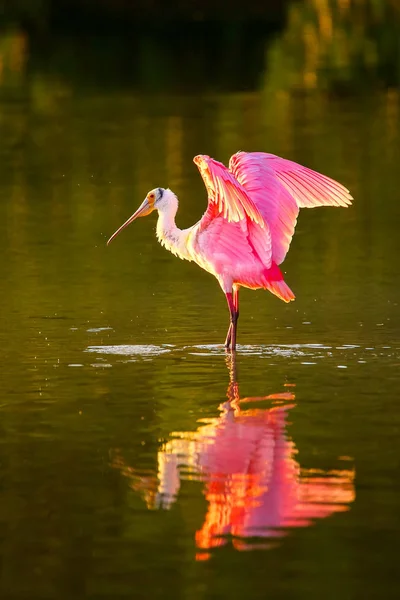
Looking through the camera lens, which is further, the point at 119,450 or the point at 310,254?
the point at 310,254

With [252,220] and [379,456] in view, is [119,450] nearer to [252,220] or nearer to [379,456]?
[379,456]

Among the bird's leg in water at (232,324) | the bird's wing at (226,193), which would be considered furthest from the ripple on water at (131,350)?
the bird's wing at (226,193)

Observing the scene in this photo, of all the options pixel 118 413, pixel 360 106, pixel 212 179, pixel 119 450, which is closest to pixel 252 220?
pixel 212 179

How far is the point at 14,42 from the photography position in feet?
175

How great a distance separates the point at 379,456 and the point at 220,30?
2008 inches

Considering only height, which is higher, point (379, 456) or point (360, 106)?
point (360, 106)

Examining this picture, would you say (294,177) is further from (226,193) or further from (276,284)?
(226,193)

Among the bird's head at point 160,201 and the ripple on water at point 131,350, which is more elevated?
the bird's head at point 160,201

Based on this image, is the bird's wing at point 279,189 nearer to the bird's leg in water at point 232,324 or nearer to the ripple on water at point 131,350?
the bird's leg in water at point 232,324

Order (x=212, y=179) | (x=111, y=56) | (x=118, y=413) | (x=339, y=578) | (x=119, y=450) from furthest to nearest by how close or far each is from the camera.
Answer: (x=111, y=56)
(x=212, y=179)
(x=118, y=413)
(x=119, y=450)
(x=339, y=578)

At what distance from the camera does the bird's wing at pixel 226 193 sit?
41.3 ft

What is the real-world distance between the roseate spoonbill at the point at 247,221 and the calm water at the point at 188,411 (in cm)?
43

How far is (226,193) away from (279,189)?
4.72 ft

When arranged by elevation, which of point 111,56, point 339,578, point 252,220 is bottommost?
point 339,578
